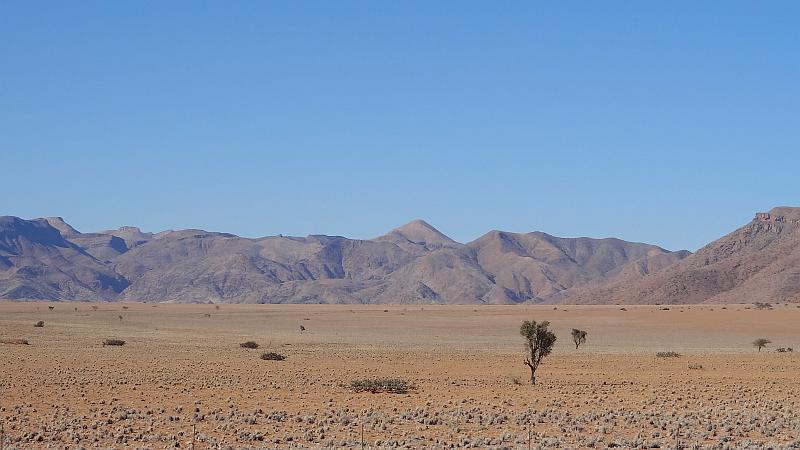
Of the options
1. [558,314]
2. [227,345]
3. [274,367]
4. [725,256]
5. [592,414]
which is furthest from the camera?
[725,256]

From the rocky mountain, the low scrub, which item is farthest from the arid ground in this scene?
the rocky mountain

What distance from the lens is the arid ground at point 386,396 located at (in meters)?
22.0

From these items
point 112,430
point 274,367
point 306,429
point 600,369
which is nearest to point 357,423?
point 306,429

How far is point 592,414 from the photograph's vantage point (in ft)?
85.5

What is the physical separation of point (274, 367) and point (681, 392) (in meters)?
17.2

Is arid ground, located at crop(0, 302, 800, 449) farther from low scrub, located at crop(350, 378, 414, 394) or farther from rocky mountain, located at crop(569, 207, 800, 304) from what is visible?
rocky mountain, located at crop(569, 207, 800, 304)

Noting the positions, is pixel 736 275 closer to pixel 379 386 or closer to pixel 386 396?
pixel 379 386

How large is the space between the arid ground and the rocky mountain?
103701mm

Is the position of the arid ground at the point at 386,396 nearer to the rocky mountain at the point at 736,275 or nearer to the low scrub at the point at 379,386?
the low scrub at the point at 379,386

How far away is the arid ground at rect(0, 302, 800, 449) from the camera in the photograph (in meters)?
22.0

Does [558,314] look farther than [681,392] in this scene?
Yes

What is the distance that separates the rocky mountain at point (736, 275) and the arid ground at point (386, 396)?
340 ft

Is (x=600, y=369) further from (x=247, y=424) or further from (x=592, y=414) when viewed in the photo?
(x=247, y=424)

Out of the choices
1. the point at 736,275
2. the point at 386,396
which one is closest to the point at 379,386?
the point at 386,396
